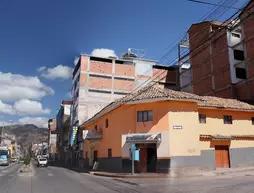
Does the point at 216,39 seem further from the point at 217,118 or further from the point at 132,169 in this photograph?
the point at 132,169

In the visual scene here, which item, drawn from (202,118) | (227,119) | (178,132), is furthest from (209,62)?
(178,132)

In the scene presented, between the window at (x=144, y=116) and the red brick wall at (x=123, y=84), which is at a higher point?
the red brick wall at (x=123, y=84)

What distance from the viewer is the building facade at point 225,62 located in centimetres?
4797

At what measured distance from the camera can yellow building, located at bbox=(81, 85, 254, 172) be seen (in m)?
29.5

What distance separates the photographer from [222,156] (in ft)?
107

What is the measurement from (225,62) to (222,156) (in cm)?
2193

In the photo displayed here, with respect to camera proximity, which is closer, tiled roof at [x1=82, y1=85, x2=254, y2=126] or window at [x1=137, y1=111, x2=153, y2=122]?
tiled roof at [x1=82, y1=85, x2=254, y2=126]

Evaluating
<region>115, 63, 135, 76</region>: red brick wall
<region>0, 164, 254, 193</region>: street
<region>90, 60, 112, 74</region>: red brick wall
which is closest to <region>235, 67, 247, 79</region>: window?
<region>115, 63, 135, 76</region>: red brick wall

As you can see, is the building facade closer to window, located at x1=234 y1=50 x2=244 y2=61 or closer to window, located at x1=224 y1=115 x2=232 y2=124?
window, located at x1=234 y1=50 x2=244 y2=61

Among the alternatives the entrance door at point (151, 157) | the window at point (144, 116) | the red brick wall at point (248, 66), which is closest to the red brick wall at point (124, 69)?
the red brick wall at point (248, 66)

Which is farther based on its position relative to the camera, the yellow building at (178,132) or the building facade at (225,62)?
the building facade at (225,62)

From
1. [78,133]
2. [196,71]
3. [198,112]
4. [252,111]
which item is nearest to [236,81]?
[196,71]

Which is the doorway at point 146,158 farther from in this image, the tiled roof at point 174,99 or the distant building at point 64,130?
the distant building at point 64,130

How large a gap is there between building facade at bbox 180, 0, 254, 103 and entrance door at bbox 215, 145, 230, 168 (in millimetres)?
13750
